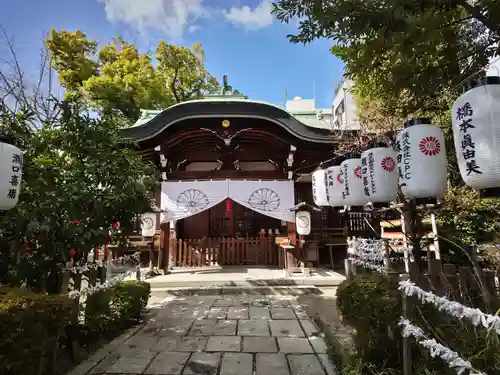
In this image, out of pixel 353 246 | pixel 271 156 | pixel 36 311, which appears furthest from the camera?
pixel 271 156

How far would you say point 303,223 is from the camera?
9.79m

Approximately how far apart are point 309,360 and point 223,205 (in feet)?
31.5

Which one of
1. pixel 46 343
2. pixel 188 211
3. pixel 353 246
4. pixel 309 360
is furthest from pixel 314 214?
pixel 46 343

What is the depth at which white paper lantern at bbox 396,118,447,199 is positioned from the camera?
127 inches

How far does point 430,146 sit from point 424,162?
Result: 0.64 feet

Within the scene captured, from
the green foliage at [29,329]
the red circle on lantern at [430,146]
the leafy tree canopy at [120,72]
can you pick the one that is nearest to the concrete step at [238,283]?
the green foliage at [29,329]

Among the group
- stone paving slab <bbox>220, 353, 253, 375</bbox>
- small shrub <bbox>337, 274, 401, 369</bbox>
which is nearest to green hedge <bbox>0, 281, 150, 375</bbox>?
stone paving slab <bbox>220, 353, 253, 375</bbox>

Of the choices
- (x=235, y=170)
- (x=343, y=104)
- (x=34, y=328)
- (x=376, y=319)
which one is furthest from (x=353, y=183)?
(x=343, y=104)

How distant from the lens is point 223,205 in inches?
522

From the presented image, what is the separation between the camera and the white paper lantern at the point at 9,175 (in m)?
3.45

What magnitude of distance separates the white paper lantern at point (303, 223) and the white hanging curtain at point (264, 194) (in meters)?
0.53

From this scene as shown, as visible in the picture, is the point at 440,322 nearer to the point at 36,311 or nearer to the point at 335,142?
the point at 36,311

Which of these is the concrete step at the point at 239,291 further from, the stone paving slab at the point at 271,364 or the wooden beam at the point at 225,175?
the stone paving slab at the point at 271,364

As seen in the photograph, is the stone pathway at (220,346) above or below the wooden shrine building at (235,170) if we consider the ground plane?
below
